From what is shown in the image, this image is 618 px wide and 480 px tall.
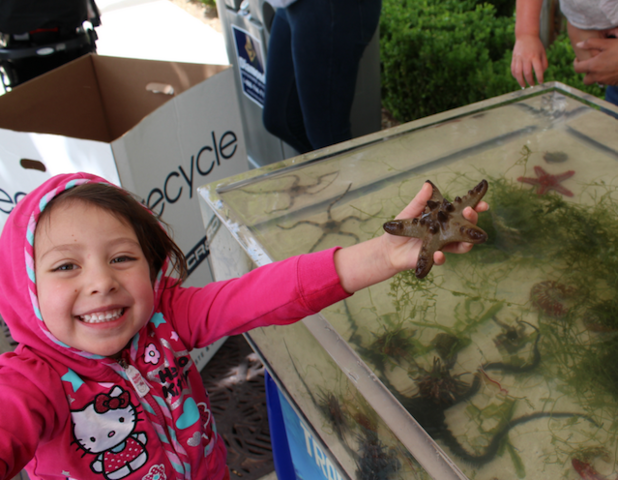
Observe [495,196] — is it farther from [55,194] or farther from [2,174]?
[2,174]

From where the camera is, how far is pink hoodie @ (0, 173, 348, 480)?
0.87 meters

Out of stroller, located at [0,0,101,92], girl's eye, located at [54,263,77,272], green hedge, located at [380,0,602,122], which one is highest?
stroller, located at [0,0,101,92]

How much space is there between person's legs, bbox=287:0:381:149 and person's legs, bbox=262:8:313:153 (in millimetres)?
196

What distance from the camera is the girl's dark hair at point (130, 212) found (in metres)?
0.93

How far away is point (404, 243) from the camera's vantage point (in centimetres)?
87

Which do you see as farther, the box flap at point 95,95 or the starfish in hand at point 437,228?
the box flap at point 95,95

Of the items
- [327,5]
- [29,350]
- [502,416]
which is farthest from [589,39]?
[29,350]

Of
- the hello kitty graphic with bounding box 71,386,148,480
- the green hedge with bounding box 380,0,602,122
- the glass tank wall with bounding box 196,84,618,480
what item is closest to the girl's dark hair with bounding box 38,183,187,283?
the glass tank wall with bounding box 196,84,618,480

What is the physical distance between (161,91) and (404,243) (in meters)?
1.32

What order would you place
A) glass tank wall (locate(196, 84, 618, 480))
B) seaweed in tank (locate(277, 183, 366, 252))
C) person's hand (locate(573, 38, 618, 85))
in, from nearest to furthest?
glass tank wall (locate(196, 84, 618, 480)), seaweed in tank (locate(277, 183, 366, 252)), person's hand (locate(573, 38, 618, 85))

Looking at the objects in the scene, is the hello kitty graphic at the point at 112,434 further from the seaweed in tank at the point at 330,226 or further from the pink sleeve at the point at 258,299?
the seaweed in tank at the point at 330,226

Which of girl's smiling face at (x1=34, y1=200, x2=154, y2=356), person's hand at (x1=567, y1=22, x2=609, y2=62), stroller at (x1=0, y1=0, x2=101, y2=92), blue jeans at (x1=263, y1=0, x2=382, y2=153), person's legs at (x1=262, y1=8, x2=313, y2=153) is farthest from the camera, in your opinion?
person's legs at (x1=262, y1=8, x2=313, y2=153)

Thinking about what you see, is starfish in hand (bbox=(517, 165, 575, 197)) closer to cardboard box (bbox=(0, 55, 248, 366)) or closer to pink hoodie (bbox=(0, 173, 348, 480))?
pink hoodie (bbox=(0, 173, 348, 480))

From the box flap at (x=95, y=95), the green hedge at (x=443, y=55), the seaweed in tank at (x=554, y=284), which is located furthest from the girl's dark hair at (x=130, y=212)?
the green hedge at (x=443, y=55)
